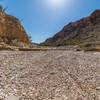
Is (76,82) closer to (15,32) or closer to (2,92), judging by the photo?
(2,92)

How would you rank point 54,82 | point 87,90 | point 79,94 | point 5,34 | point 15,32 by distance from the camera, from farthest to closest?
point 15,32 → point 5,34 → point 54,82 → point 87,90 → point 79,94

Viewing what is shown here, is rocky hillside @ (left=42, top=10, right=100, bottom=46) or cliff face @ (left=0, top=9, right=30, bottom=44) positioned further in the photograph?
rocky hillside @ (left=42, top=10, right=100, bottom=46)

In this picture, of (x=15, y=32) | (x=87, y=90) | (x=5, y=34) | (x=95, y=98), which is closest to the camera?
(x=95, y=98)

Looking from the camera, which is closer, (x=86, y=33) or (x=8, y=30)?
(x=8, y=30)

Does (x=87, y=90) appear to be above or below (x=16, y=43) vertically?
below

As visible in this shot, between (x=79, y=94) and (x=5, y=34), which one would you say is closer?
(x=79, y=94)

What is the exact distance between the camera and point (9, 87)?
2770 mm

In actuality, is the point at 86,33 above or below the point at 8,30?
above

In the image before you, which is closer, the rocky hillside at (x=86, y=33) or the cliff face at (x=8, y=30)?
the cliff face at (x=8, y=30)

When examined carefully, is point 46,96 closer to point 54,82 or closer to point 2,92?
point 54,82

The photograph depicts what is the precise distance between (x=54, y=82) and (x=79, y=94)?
101cm

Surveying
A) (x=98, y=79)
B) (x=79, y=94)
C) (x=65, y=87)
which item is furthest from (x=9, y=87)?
(x=98, y=79)

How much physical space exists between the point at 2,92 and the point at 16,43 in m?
26.7

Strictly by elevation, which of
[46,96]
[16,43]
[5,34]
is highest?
[5,34]
